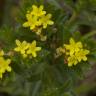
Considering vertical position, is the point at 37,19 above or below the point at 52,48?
above

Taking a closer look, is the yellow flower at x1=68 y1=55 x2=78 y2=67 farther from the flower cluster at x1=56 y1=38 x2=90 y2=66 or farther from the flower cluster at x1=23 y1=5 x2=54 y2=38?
the flower cluster at x1=23 y1=5 x2=54 y2=38

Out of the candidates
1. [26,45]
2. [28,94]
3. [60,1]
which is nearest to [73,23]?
[60,1]

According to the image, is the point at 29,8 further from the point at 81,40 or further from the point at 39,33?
the point at 81,40

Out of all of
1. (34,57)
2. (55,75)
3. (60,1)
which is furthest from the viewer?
(60,1)

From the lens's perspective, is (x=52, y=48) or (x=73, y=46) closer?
(x=73, y=46)

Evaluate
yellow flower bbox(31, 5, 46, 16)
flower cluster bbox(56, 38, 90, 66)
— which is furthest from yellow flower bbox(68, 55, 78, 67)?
yellow flower bbox(31, 5, 46, 16)

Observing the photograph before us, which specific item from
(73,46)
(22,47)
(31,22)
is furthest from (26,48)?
(73,46)

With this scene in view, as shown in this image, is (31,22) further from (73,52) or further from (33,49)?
(73,52)
